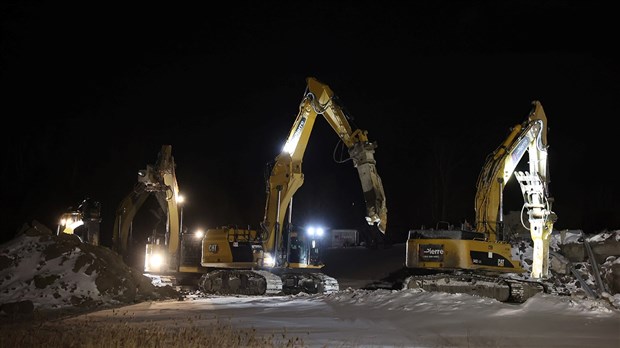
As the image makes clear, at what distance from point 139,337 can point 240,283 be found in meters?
11.5

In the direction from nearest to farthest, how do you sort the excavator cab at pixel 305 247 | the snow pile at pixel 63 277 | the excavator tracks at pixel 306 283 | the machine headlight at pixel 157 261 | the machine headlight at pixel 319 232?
the snow pile at pixel 63 277, the excavator tracks at pixel 306 283, the excavator cab at pixel 305 247, the machine headlight at pixel 319 232, the machine headlight at pixel 157 261

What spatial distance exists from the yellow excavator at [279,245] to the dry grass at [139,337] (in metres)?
8.93

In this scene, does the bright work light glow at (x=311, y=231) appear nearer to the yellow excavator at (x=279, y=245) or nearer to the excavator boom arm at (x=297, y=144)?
the yellow excavator at (x=279, y=245)

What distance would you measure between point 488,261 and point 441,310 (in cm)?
514

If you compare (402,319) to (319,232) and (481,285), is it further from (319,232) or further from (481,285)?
(319,232)

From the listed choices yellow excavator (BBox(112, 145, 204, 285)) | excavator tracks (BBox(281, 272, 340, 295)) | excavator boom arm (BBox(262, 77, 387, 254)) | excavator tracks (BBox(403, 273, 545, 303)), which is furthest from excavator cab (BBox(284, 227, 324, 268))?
excavator tracks (BBox(403, 273, 545, 303))

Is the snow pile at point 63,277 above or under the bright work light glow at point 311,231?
under

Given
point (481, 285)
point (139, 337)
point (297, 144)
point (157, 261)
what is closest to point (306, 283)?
point (297, 144)

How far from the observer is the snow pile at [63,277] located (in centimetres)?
1792

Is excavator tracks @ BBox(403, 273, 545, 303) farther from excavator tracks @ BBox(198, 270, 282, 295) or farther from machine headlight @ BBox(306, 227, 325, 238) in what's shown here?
machine headlight @ BBox(306, 227, 325, 238)

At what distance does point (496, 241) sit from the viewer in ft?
64.6

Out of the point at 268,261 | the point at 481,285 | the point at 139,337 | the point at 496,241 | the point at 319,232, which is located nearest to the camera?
the point at 139,337

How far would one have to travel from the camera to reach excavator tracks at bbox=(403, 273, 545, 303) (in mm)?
17719

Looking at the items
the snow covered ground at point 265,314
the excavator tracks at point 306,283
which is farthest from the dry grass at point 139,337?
the excavator tracks at point 306,283
